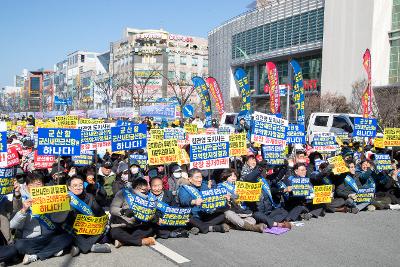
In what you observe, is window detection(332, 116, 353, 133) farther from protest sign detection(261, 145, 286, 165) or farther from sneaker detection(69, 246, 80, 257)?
sneaker detection(69, 246, 80, 257)

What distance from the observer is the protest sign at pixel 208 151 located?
346 inches

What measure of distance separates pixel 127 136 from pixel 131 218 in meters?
3.45

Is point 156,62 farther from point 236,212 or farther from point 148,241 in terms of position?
point 148,241

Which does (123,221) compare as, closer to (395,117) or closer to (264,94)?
(395,117)

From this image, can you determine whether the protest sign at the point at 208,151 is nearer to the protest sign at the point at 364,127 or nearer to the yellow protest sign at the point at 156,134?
the yellow protest sign at the point at 156,134

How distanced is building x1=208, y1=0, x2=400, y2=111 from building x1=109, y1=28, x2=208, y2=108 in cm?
2407

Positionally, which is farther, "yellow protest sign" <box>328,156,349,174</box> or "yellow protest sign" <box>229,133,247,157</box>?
"yellow protest sign" <box>229,133,247,157</box>

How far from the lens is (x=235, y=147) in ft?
35.1

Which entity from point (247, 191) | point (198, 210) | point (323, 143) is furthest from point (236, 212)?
point (323, 143)

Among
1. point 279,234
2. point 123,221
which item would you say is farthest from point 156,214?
point 279,234

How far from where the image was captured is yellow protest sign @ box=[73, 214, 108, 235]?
652cm

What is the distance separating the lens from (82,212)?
21.5ft

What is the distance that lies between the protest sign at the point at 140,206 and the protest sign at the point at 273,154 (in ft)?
14.1

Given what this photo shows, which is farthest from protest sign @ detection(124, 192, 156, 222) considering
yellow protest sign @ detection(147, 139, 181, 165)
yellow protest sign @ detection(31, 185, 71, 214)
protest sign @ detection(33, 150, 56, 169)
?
protest sign @ detection(33, 150, 56, 169)
